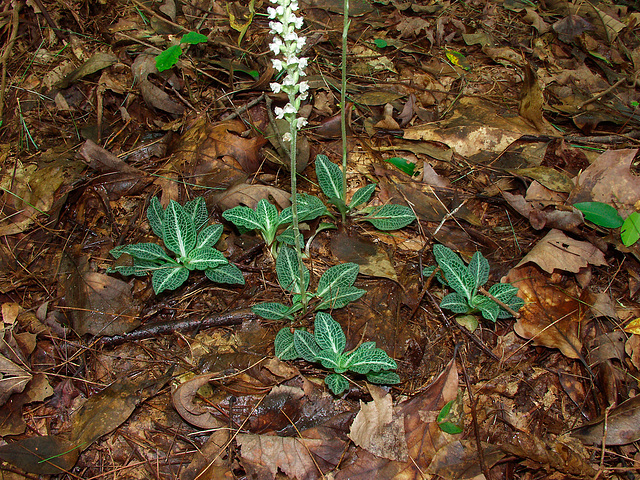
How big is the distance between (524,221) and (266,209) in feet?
6.33

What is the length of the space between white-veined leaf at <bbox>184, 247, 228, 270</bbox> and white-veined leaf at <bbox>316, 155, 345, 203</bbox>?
93 centimetres

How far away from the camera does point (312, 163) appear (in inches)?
130

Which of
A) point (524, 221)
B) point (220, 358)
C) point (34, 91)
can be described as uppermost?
point (34, 91)

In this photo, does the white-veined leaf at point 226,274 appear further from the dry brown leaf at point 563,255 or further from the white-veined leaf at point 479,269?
the dry brown leaf at point 563,255

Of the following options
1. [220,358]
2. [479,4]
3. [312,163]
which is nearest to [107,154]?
[312,163]

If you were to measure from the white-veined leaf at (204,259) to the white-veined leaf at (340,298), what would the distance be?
2.23 feet

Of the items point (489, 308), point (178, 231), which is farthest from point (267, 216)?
point (489, 308)

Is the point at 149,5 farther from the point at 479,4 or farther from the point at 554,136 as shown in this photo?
the point at 554,136

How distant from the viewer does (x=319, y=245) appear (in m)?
2.90

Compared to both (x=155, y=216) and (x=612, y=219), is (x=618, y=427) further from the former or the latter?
(x=155, y=216)

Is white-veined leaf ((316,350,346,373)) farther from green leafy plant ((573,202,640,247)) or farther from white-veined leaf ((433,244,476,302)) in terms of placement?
green leafy plant ((573,202,640,247))

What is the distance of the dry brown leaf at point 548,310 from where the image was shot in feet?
7.80

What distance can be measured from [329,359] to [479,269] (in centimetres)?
114

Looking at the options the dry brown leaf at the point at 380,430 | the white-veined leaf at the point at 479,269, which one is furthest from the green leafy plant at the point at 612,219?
the dry brown leaf at the point at 380,430
